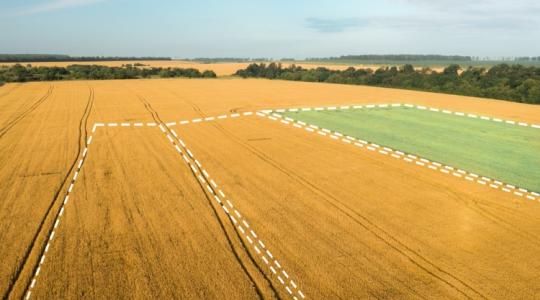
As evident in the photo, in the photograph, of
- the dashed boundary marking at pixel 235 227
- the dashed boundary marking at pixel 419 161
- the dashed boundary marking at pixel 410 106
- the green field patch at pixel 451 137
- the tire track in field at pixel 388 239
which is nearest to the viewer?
the dashed boundary marking at pixel 235 227

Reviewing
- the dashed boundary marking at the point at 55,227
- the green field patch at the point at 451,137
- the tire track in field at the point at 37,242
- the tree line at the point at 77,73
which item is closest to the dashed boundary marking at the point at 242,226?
the dashed boundary marking at the point at 55,227

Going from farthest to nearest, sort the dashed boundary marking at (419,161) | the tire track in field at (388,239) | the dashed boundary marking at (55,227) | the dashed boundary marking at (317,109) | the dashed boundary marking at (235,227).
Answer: the dashed boundary marking at (317,109)
the dashed boundary marking at (419,161)
the tire track in field at (388,239)
the dashed boundary marking at (235,227)
the dashed boundary marking at (55,227)

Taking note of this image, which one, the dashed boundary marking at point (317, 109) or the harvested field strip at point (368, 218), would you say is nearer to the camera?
the harvested field strip at point (368, 218)

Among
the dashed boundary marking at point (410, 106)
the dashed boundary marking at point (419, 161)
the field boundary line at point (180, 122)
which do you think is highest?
the dashed boundary marking at point (410, 106)

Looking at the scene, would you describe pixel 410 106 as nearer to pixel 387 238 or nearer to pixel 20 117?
pixel 387 238

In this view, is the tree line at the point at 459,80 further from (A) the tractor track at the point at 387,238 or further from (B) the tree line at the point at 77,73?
(A) the tractor track at the point at 387,238

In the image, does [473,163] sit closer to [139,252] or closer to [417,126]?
[417,126]
